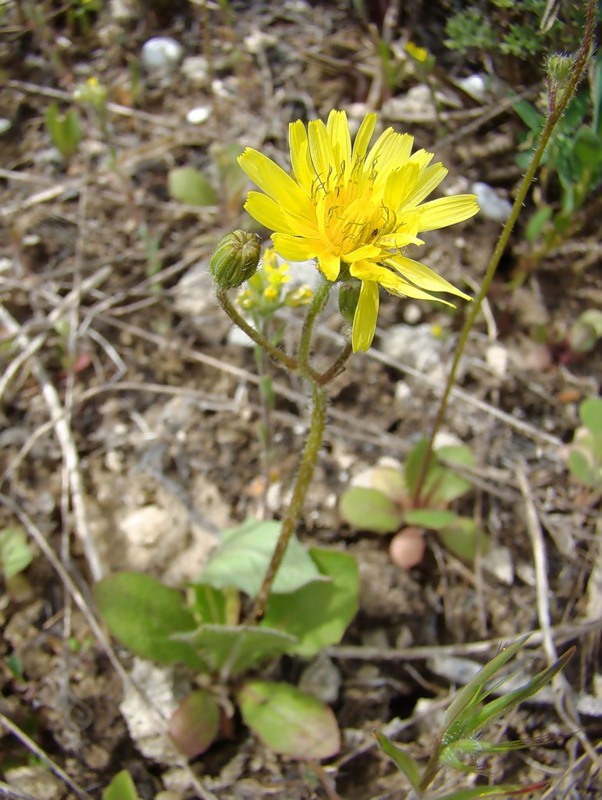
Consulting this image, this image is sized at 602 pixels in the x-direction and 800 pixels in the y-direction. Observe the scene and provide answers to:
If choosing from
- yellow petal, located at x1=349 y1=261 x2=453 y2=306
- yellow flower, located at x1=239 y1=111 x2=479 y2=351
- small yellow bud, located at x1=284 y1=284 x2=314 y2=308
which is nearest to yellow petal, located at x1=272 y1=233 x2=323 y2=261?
yellow flower, located at x1=239 y1=111 x2=479 y2=351

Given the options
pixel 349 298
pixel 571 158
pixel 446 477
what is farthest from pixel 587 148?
pixel 349 298

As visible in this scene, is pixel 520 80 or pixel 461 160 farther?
Answer: pixel 461 160

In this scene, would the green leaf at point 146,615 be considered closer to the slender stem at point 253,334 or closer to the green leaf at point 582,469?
the slender stem at point 253,334

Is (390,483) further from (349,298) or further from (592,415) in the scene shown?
(349,298)

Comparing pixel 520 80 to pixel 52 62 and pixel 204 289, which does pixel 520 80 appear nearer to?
pixel 204 289

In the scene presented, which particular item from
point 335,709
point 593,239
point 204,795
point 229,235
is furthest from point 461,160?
point 204,795
